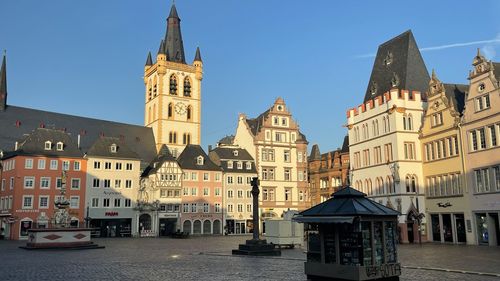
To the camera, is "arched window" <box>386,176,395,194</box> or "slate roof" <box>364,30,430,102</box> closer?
"arched window" <box>386,176,395,194</box>

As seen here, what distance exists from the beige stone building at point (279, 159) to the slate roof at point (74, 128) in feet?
62.0

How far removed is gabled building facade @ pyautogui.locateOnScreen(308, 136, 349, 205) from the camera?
76625 mm

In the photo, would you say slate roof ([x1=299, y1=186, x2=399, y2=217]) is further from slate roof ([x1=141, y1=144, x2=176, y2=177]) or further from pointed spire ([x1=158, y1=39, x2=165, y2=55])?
pointed spire ([x1=158, y1=39, x2=165, y2=55])

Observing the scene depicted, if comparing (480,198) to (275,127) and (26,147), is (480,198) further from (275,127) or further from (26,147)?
(26,147)

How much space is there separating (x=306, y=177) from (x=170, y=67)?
3461cm

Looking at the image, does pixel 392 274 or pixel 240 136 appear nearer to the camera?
pixel 392 274

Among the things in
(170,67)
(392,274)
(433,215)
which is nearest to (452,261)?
(392,274)

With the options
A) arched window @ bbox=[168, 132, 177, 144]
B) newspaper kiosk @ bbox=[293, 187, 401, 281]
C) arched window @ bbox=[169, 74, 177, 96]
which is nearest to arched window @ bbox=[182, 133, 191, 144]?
arched window @ bbox=[168, 132, 177, 144]

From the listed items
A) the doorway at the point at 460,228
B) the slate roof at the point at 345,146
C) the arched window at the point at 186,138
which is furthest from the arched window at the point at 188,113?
the doorway at the point at 460,228

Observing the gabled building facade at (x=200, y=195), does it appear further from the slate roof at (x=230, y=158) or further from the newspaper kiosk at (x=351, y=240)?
the newspaper kiosk at (x=351, y=240)

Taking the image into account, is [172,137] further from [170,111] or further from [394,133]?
[394,133]

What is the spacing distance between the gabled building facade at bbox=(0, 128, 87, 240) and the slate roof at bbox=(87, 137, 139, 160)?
2.17m

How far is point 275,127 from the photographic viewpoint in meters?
77.9

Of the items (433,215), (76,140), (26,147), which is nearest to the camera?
(433,215)
